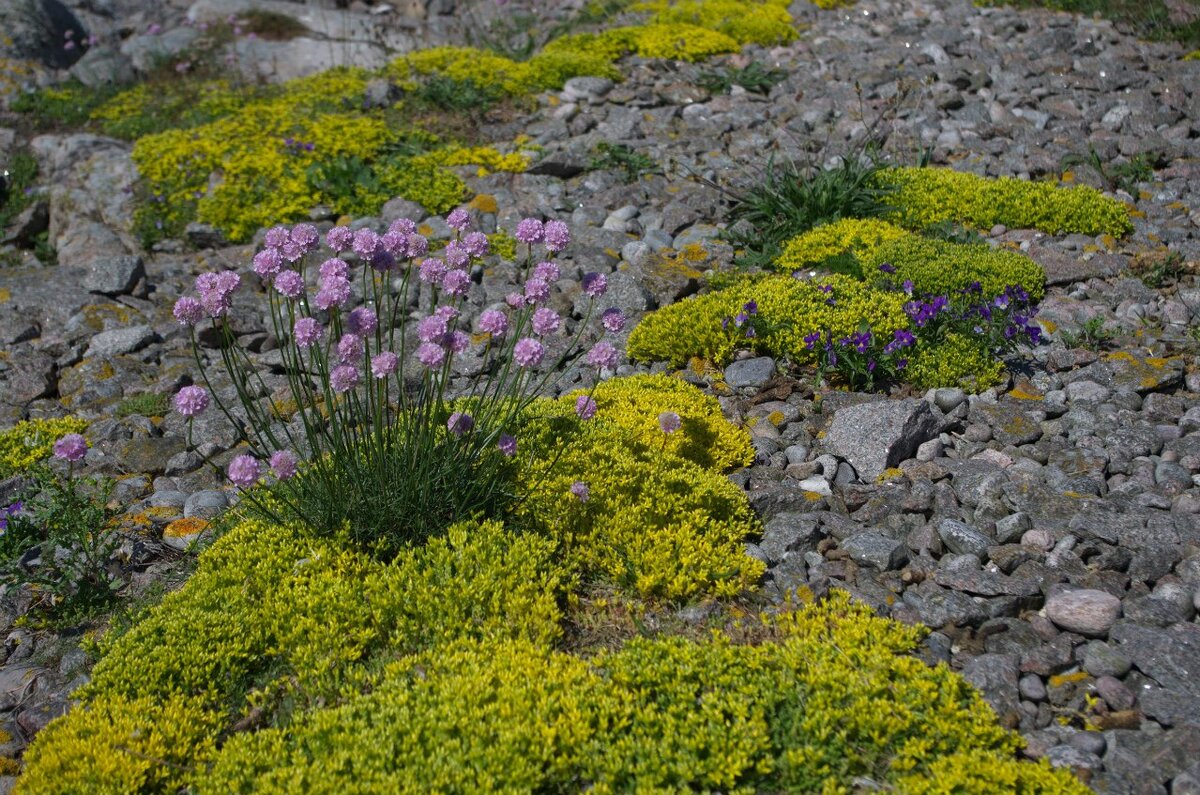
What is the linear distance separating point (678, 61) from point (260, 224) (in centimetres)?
570

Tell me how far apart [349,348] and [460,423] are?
2.38ft

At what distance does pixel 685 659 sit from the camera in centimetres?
400

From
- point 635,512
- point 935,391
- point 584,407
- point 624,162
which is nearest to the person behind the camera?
point 635,512

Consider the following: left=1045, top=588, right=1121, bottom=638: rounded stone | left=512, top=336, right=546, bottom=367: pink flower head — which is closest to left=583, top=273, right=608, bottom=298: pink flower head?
left=512, top=336, right=546, bottom=367: pink flower head

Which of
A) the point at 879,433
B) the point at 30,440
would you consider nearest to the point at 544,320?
the point at 879,433

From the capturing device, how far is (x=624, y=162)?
388 inches

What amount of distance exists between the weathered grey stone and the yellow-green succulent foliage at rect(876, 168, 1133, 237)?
2869mm

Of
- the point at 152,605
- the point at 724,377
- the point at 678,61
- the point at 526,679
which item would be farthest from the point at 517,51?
the point at 526,679

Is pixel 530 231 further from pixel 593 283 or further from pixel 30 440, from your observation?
pixel 30 440

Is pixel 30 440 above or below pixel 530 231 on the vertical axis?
below

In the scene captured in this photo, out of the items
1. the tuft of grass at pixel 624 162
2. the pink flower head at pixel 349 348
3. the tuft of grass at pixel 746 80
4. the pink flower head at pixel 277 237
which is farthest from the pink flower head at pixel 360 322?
the tuft of grass at pixel 746 80

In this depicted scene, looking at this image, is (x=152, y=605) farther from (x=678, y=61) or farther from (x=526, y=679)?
(x=678, y=61)

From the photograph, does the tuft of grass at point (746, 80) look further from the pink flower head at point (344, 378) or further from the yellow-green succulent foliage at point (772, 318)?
the pink flower head at point (344, 378)

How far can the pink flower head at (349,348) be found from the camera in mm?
4242
